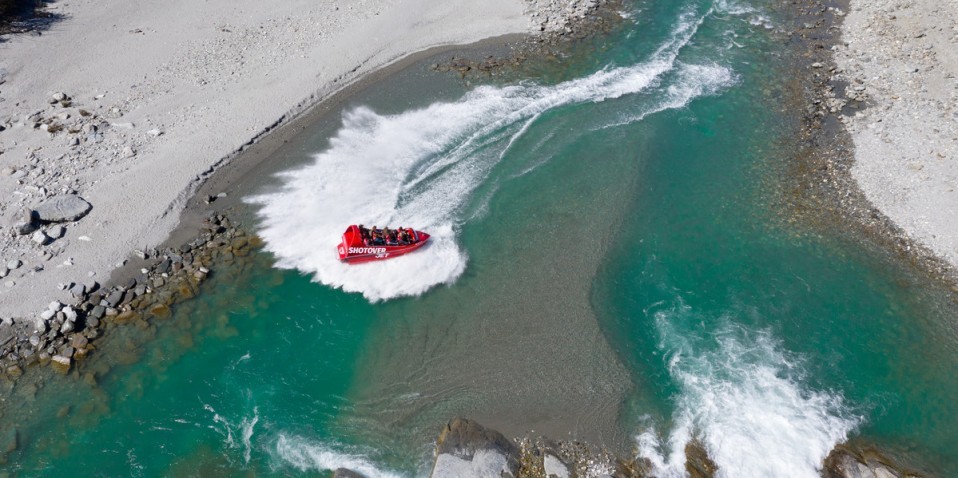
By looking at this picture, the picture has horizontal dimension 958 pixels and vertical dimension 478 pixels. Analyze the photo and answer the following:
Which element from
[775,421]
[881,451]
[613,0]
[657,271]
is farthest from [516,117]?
[881,451]

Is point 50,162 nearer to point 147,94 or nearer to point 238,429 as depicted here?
point 147,94

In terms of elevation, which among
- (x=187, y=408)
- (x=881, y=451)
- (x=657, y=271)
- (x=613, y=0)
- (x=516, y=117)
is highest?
(x=613, y=0)

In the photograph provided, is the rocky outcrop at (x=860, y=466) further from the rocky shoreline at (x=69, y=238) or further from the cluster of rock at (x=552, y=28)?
the cluster of rock at (x=552, y=28)

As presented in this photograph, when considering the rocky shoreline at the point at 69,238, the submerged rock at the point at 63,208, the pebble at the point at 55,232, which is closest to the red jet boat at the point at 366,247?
the rocky shoreline at the point at 69,238

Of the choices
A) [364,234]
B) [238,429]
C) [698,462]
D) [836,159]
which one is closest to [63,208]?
[364,234]

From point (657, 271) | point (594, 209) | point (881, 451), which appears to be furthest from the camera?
point (594, 209)

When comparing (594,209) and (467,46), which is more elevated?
(467,46)

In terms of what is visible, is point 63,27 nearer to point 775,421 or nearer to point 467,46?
point 467,46
